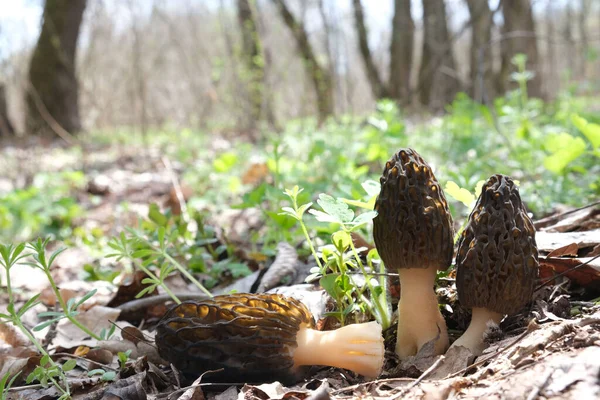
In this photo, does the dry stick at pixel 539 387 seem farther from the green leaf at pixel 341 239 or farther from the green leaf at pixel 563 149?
the green leaf at pixel 563 149

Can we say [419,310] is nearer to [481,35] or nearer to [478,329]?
[478,329]

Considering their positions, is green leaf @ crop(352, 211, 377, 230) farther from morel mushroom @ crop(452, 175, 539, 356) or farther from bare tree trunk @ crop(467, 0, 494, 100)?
bare tree trunk @ crop(467, 0, 494, 100)

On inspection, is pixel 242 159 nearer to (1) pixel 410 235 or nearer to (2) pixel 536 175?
(2) pixel 536 175

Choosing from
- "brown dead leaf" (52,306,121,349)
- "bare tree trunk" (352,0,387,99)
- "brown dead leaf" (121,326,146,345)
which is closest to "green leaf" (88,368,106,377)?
"brown dead leaf" (121,326,146,345)

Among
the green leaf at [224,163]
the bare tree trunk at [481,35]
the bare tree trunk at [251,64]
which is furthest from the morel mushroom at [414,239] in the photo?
the bare tree trunk at [251,64]

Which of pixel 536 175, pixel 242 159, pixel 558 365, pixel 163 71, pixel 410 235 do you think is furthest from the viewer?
pixel 163 71

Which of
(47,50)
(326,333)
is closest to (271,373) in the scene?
(326,333)

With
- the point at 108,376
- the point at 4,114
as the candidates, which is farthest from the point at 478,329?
the point at 4,114
